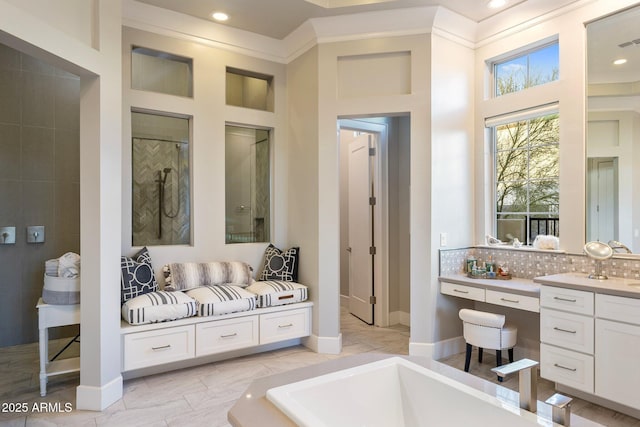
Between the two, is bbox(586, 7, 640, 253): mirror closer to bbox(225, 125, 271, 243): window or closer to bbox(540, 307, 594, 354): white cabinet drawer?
bbox(540, 307, 594, 354): white cabinet drawer

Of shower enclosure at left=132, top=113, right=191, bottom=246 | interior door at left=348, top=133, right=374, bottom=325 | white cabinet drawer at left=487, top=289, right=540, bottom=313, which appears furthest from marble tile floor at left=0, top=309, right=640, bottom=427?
shower enclosure at left=132, top=113, right=191, bottom=246

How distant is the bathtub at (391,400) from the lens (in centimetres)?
133

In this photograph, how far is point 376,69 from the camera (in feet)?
12.2

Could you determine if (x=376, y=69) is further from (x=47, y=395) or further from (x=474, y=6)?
(x=47, y=395)

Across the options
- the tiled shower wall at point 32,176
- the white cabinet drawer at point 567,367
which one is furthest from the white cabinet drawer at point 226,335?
the white cabinet drawer at point 567,367

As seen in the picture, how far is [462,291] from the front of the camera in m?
3.46

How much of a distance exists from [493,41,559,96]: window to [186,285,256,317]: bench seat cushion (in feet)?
10.1

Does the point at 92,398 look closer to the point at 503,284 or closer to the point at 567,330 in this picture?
the point at 503,284

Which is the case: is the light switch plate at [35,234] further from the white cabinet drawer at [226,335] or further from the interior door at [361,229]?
the interior door at [361,229]

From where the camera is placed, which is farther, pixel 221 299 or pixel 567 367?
pixel 221 299

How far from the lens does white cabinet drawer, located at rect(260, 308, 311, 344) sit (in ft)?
11.8

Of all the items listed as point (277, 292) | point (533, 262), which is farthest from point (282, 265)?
point (533, 262)

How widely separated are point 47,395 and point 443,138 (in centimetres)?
382

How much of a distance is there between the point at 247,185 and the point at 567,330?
312 centimetres
